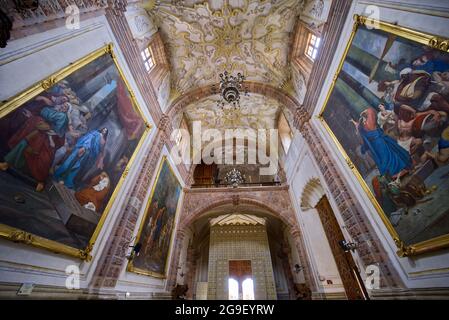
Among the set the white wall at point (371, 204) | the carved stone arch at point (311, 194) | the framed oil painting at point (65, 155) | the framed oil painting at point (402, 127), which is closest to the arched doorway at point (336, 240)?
the carved stone arch at point (311, 194)

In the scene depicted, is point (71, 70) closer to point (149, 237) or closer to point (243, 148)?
point (149, 237)

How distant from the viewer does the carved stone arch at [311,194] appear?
733cm

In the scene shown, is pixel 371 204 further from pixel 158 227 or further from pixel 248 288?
pixel 248 288

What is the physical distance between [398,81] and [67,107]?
608 cm

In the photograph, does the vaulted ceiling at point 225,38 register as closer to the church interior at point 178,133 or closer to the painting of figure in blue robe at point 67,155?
the church interior at point 178,133

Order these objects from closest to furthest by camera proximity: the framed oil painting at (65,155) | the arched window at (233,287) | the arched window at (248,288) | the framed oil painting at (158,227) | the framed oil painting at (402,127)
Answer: the framed oil painting at (65,155) → the framed oil painting at (402,127) → the framed oil painting at (158,227) → the arched window at (233,287) → the arched window at (248,288)

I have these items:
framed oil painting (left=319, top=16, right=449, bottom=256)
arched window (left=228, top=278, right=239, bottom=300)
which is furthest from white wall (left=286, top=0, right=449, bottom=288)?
arched window (left=228, top=278, right=239, bottom=300)

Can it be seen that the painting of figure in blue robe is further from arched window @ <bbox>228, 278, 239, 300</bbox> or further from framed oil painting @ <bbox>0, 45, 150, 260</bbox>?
arched window @ <bbox>228, 278, 239, 300</bbox>

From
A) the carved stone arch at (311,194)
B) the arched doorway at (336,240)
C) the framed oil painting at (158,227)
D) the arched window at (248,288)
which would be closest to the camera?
the arched doorway at (336,240)

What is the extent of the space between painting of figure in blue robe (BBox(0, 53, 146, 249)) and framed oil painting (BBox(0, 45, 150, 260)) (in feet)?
0.03

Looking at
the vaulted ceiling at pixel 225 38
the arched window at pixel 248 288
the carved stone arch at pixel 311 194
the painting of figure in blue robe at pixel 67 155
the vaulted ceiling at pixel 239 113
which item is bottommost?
the arched window at pixel 248 288

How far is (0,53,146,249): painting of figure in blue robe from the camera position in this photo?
7.97 feet

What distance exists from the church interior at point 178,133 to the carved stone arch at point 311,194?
68 millimetres
